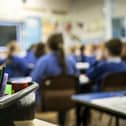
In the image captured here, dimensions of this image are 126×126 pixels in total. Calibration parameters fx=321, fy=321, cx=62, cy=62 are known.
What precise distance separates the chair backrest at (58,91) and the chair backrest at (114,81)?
0.35 meters

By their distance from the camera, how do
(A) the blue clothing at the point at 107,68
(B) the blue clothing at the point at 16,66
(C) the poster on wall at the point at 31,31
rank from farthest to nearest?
(C) the poster on wall at the point at 31,31 → (B) the blue clothing at the point at 16,66 → (A) the blue clothing at the point at 107,68

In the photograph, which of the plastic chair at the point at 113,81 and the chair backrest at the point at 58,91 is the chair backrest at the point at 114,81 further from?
the chair backrest at the point at 58,91

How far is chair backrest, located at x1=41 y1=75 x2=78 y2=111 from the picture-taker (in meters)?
3.33

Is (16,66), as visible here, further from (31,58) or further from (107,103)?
(107,103)

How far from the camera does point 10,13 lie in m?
7.55

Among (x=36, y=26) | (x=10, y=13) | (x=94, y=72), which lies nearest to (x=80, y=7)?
(x=36, y=26)

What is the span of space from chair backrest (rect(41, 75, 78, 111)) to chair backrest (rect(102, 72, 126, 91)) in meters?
0.35

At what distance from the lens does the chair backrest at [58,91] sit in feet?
10.9

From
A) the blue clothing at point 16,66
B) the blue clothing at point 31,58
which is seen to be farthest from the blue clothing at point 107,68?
the blue clothing at point 31,58

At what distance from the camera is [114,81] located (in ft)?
10.6

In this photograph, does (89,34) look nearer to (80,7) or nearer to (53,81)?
(80,7)

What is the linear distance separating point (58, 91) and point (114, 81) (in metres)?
0.60

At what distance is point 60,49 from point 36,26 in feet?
14.6

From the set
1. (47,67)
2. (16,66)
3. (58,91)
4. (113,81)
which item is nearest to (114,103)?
(113,81)
